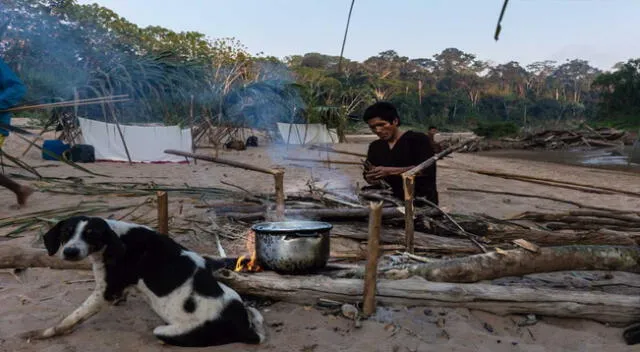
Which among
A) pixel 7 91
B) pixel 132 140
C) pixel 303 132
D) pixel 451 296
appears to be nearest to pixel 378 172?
pixel 451 296

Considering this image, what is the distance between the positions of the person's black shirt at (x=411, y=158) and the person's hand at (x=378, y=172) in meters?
0.12

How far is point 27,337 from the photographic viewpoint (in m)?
2.41

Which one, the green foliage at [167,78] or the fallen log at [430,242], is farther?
the green foliage at [167,78]

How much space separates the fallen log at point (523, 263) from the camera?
9.78ft

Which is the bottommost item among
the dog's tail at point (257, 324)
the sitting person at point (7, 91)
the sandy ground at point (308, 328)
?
the sandy ground at point (308, 328)

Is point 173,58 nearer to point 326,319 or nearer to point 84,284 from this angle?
point 84,284

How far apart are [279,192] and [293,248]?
1.02 meters

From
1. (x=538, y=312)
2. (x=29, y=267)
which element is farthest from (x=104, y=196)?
(x=538, y=312)

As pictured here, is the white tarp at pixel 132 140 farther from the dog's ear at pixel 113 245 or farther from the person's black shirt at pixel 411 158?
the dog's ear at pixel 113 245

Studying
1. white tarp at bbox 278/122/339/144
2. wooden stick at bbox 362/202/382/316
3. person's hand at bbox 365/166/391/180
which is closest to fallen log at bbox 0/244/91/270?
wooden stick at bbox 362/202/382/316

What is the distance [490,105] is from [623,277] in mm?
58961

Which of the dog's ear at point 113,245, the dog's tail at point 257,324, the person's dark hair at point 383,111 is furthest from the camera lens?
the person's dark hair at point 383,111

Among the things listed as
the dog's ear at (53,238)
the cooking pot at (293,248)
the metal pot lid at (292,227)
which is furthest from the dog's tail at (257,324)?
the dog's ear at (53,238)

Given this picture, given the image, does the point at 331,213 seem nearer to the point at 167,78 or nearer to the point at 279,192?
the point at 279,192
